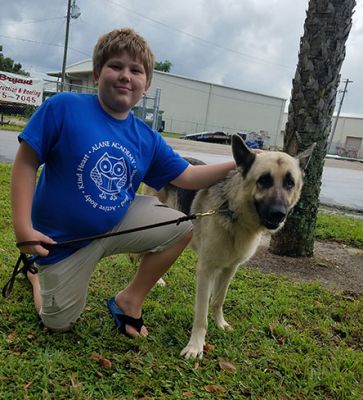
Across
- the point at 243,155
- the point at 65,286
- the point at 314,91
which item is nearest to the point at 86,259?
A: the point at 65,286

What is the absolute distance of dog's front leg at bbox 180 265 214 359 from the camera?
275 centimetres

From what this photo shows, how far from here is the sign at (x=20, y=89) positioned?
16391mm

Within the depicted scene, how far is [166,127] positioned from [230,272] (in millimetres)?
48160

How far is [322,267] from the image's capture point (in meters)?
4.70

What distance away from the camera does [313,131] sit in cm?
452

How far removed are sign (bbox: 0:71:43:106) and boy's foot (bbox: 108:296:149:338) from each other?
51.4 feet

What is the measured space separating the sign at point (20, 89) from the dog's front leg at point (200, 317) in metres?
15.9

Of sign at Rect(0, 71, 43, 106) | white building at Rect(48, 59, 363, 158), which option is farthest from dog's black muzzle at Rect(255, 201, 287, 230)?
white building at Rect(48, 59, 363, 158)

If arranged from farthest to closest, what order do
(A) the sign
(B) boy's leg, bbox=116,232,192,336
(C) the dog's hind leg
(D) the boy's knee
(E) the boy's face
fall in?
(A) the sign < (C) the dog's hind leg < (B) boy's leg, bbox=116,232,192,336 < (D) the boy's knee < (E) the boy's face

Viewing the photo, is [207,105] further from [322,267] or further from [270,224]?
[270,224]

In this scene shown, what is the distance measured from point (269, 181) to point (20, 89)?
16256 millimetres

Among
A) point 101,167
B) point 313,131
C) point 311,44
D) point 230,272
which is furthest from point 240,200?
point 311,44

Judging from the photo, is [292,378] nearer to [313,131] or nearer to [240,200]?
[240,200]

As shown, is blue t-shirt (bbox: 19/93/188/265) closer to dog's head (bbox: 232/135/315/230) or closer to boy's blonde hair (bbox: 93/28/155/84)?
boy's blonde hair (bbox: 93/28/155/84)
